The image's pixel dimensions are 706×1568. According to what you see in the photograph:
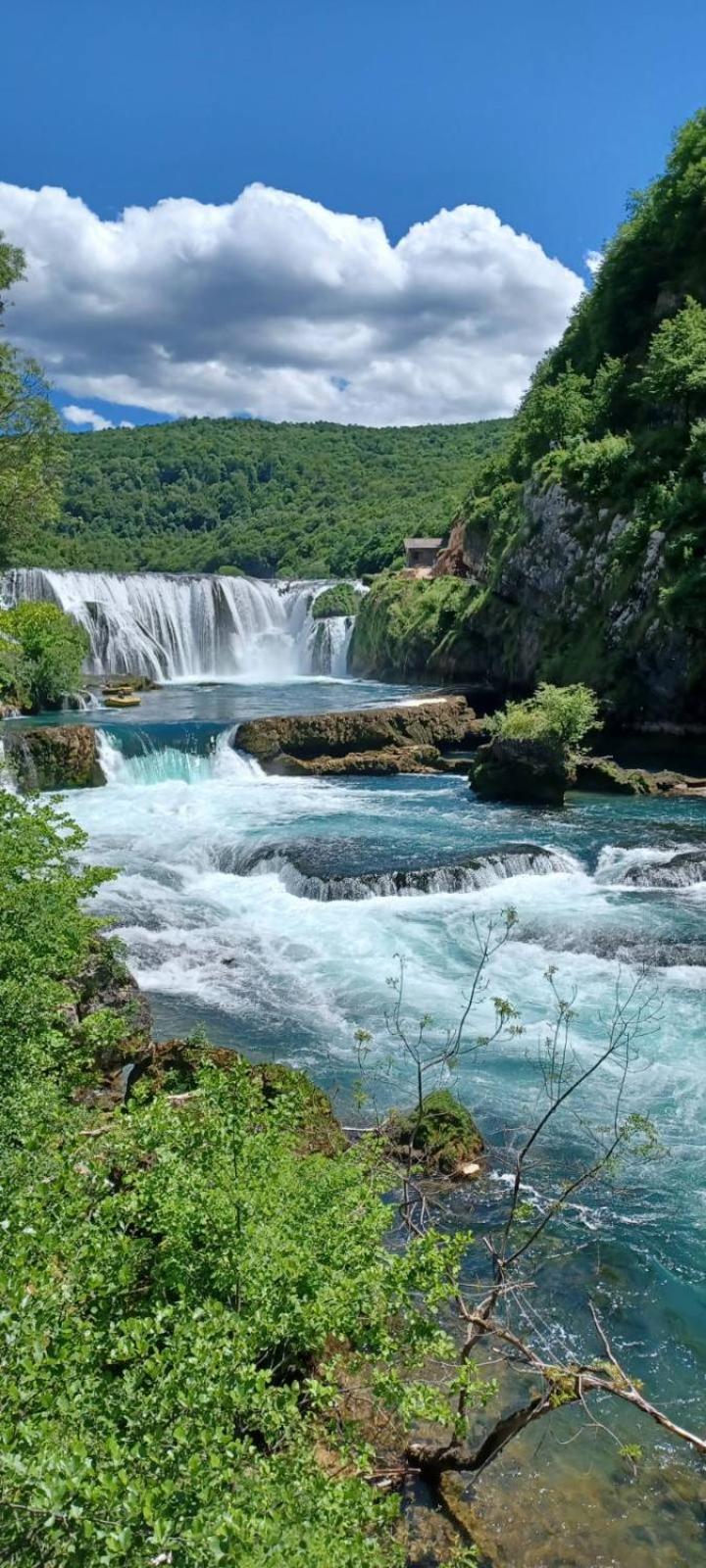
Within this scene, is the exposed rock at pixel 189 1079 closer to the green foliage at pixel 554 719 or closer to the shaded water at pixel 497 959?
the shaded water at pixel 497 959

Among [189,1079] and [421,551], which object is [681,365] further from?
[421,551]

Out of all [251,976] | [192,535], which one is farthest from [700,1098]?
[192,535]

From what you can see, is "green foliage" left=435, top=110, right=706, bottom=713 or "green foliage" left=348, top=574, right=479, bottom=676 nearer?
"green foliage" left=435, top=110, right=706, bottom=713

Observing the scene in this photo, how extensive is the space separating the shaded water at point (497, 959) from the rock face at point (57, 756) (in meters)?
0.67

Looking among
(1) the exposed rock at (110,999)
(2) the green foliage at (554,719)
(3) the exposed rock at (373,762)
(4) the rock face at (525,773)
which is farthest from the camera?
(3) the exposed rock at (373,762)

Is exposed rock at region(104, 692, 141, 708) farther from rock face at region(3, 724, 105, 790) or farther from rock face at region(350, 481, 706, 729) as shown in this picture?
rock face at region(350, 481, 706, 729)

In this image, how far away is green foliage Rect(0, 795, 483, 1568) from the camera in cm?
314

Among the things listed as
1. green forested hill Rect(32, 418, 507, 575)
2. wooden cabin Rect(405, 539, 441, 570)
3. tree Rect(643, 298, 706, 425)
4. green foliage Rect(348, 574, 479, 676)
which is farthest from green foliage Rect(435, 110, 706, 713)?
green forested hill Rect(32, 418, 507, 575)

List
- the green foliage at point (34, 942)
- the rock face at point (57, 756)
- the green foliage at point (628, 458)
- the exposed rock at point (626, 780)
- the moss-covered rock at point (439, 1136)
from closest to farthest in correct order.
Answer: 1. the green foliage at point (34, 942)
2. the moss-covered rock at point (439, 1136)
3. the exposed rock at point (626, 780)
4. the rock face at point (57, 756)
5. the green foliage at point (628, 458)

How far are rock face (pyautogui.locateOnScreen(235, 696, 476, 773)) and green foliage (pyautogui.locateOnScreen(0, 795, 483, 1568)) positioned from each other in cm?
2018

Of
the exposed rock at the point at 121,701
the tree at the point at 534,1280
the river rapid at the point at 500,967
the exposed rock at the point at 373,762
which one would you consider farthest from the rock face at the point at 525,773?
the exposed rock at the point at 121,701

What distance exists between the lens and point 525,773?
75.9ft

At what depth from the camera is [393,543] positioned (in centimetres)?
7594

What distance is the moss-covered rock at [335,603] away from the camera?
175 ft
